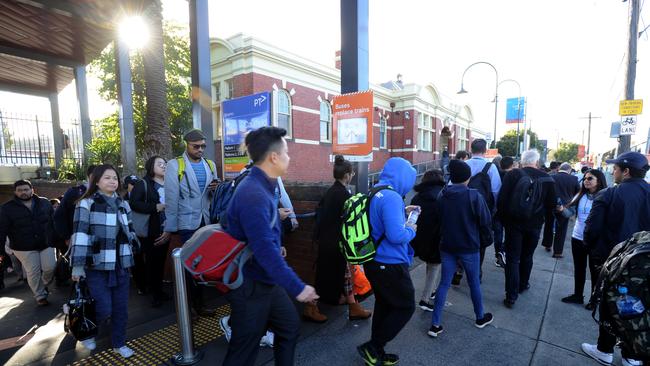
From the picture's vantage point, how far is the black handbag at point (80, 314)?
283 cm

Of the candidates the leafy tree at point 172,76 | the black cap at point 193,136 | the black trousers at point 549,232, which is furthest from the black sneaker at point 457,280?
the leafy tree at point 172,76

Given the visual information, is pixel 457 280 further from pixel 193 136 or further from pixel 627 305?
pixel 193 136

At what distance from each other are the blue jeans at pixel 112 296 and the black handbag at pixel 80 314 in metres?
0.05

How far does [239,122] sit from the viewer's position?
4703 mm

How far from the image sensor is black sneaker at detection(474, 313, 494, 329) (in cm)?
345

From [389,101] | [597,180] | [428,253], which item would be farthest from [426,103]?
[428,253]

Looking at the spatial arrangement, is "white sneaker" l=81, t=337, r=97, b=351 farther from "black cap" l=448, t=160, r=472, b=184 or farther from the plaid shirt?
"black cap" l=448, t=160, r=472, b=184

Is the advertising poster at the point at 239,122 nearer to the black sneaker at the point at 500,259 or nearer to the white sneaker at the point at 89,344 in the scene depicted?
the white sneaker at the point at 89,344

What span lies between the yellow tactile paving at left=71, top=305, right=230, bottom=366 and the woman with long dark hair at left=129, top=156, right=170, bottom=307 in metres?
0.95

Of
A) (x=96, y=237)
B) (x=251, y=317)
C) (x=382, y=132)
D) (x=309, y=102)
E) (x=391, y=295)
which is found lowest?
(x=391, y=295)

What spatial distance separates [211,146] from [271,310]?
4.33 m

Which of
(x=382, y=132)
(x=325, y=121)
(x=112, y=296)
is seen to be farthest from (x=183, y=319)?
(x=382, y=132)

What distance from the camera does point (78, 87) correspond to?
11.4m

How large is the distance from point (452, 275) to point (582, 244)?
2.04m
